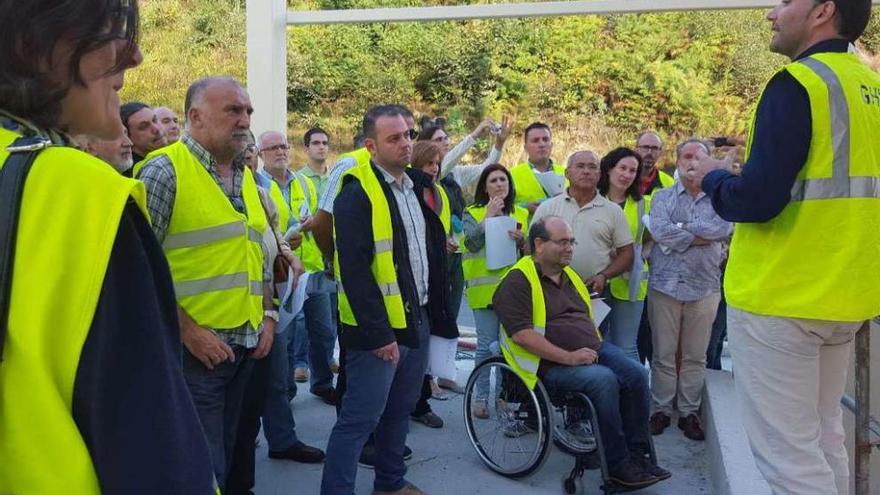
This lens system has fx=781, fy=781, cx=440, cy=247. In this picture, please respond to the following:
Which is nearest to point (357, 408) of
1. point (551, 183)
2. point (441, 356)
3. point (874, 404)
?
point (441, 356)

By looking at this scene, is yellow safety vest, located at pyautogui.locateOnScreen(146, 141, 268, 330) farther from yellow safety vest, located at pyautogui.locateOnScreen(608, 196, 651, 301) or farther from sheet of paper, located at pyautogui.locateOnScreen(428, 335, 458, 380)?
yellow safety vest, located at pyautogui.locateOnScreen(608, 196, 651, 301)

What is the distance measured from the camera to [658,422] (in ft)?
17.2

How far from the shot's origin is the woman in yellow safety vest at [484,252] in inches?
215

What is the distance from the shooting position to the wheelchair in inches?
165

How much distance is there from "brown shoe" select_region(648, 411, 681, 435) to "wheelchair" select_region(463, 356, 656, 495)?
71 cm

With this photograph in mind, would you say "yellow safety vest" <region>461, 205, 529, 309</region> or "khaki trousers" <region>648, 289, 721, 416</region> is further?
"yellow safety vest" <region>461, 205, 529, 309</region>

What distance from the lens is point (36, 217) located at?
3.04ft

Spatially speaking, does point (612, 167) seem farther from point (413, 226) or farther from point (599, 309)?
point (413, 226)

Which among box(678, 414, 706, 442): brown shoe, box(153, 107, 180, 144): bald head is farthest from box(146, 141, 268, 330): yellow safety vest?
box(678, 414, 706, 442): brown shoe

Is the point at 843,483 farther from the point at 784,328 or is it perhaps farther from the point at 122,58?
the point at 122,58

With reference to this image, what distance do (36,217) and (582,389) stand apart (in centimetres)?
358

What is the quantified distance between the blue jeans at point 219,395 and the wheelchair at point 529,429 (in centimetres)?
170

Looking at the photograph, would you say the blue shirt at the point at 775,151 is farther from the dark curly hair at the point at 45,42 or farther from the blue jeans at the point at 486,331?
the blue jeans at the point at 486,331

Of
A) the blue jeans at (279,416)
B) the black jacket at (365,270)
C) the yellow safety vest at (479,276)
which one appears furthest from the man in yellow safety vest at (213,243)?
the yellow safety vest at (479,276)
